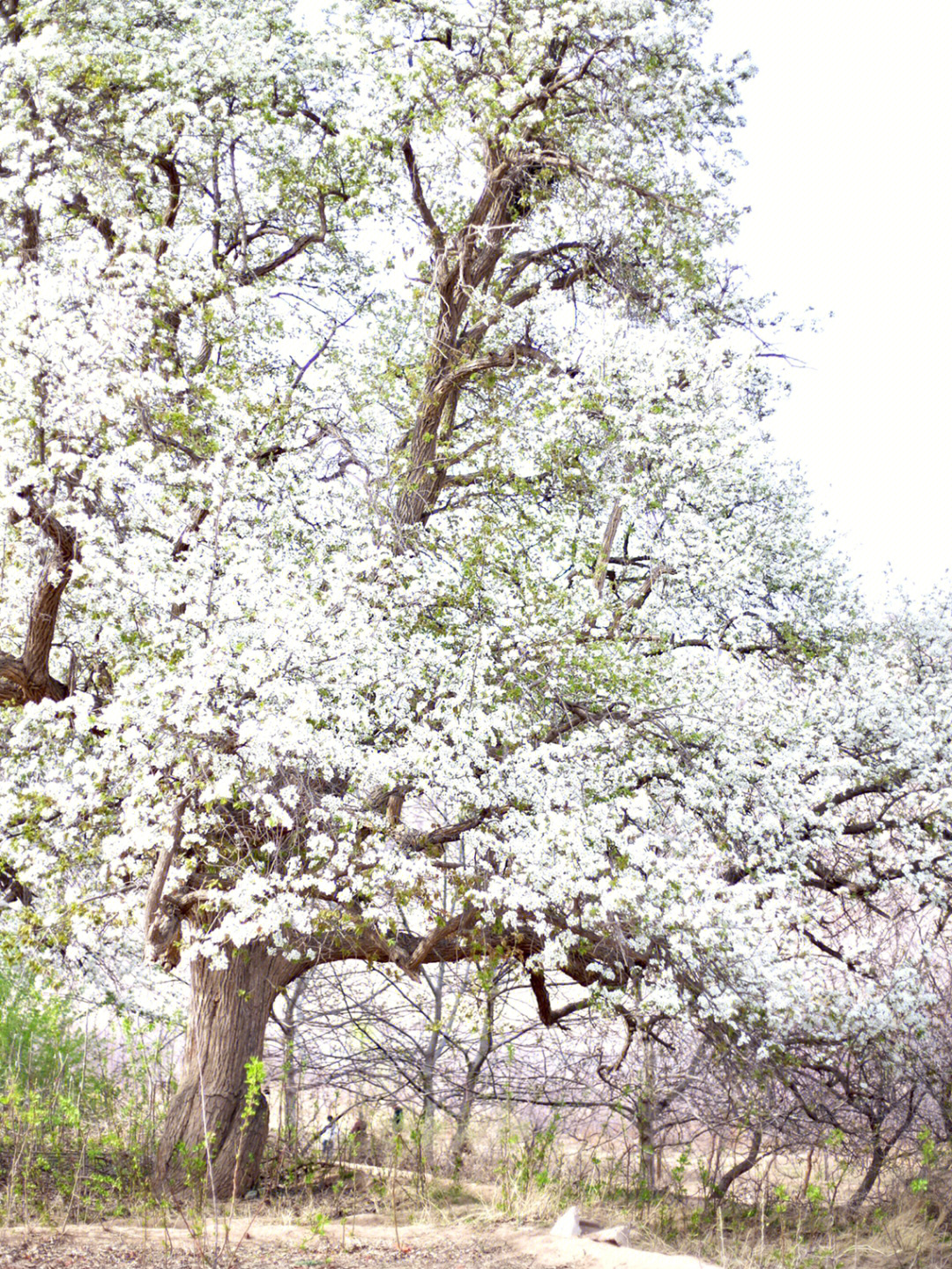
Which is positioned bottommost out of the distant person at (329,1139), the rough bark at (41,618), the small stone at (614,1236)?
the distant person at (329,1139)

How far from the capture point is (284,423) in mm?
10703

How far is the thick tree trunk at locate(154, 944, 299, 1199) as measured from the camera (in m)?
9.07

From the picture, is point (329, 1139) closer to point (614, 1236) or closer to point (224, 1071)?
point (224, 1071)

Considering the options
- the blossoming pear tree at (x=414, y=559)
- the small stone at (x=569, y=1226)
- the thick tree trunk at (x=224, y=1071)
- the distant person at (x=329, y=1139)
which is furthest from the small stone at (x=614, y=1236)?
the distant person at (x=329, y=1139)

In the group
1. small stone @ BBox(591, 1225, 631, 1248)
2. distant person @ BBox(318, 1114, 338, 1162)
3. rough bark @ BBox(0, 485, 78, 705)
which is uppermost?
rough bark @ BBox(0, 485, 78, 705)

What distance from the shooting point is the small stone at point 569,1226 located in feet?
22.8

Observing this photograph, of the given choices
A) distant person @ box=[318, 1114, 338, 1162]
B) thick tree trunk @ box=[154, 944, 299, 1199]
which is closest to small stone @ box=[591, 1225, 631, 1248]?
thick tree trunk @ box=[154, 944, 299, 1199]

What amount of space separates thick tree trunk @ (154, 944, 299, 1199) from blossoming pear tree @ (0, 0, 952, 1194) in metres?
0.04

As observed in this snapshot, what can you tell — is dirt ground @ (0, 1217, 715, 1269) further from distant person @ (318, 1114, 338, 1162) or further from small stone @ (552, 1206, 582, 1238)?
distant person @ (318, 1114, 338, 1162)

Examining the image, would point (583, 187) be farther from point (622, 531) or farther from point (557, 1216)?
point (557, 1216)

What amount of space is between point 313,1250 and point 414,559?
5.32m

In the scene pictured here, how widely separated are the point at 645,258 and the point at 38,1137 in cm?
976

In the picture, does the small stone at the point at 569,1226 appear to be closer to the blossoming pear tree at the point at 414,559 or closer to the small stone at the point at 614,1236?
the small stone at the point at 614,1236

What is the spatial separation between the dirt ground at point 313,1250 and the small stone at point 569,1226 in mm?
86
